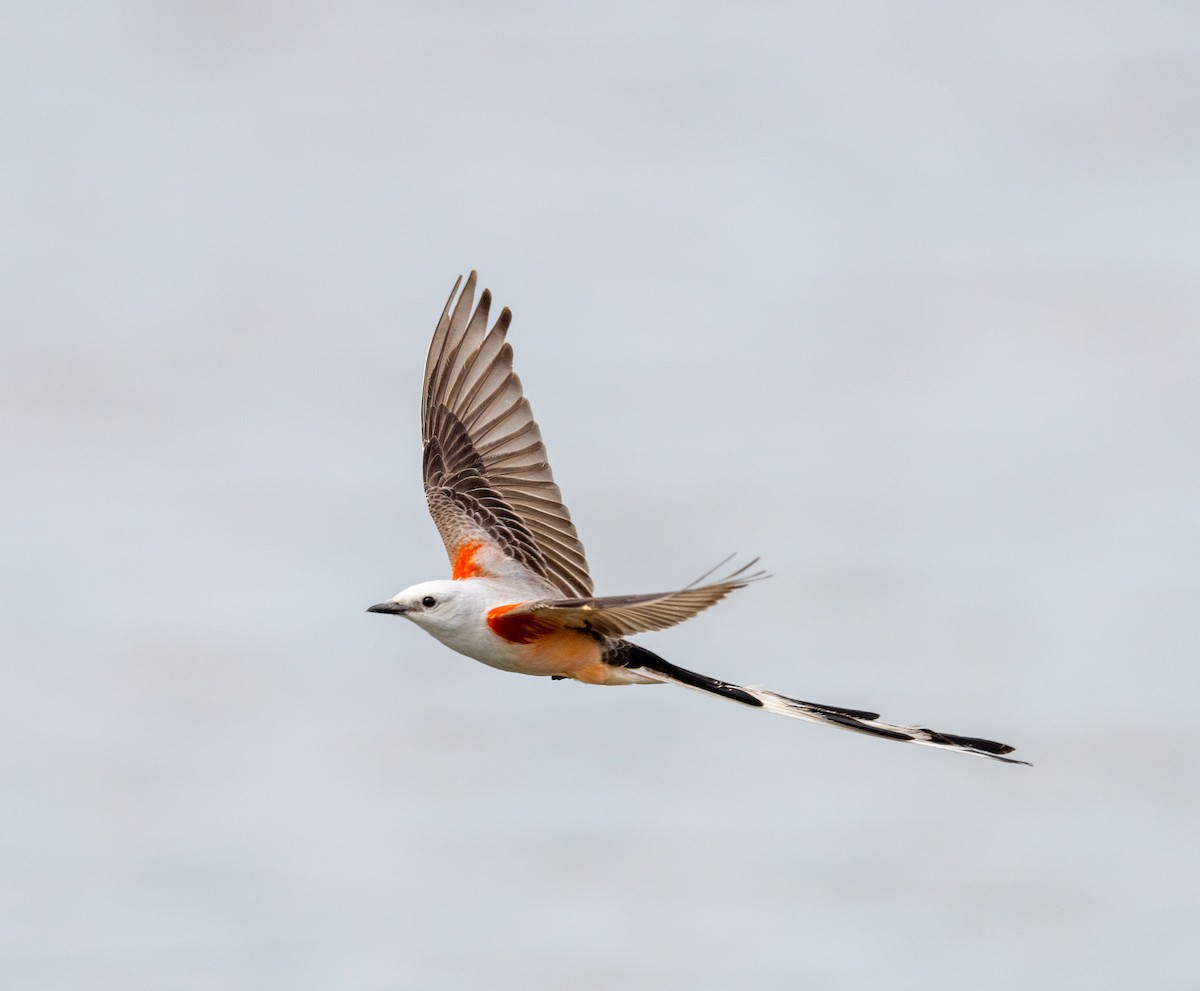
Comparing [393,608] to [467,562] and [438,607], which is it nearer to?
[438,607]

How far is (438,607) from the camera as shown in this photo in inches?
360

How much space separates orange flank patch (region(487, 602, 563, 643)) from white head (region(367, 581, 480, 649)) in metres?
0.12

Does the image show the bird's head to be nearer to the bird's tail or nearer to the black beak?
the black beak

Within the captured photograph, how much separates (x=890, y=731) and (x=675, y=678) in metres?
1.15

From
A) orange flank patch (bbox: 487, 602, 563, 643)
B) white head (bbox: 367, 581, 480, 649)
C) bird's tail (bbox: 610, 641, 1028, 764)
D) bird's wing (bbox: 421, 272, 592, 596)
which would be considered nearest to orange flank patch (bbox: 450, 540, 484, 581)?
bird's wing (bbox: 421, 272, 592, 596)

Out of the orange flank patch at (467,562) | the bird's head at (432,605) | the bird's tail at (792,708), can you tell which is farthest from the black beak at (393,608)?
the bird's tail at (792,708)

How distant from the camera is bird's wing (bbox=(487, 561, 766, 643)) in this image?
24.4 feet

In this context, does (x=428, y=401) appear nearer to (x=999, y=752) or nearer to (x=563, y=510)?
(x=563, y=510)

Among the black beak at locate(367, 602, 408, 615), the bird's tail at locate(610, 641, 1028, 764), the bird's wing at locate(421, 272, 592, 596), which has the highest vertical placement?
the bird's wing at locate(421, 272, 592, 596)

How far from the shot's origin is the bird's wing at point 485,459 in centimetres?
1032

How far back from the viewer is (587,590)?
10.2 m

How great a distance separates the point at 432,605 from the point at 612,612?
1268 millimetres

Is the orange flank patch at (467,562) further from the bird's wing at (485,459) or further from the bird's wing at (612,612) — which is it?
the bird's wing at (612,612)

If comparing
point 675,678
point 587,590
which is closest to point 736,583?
point 675,678
